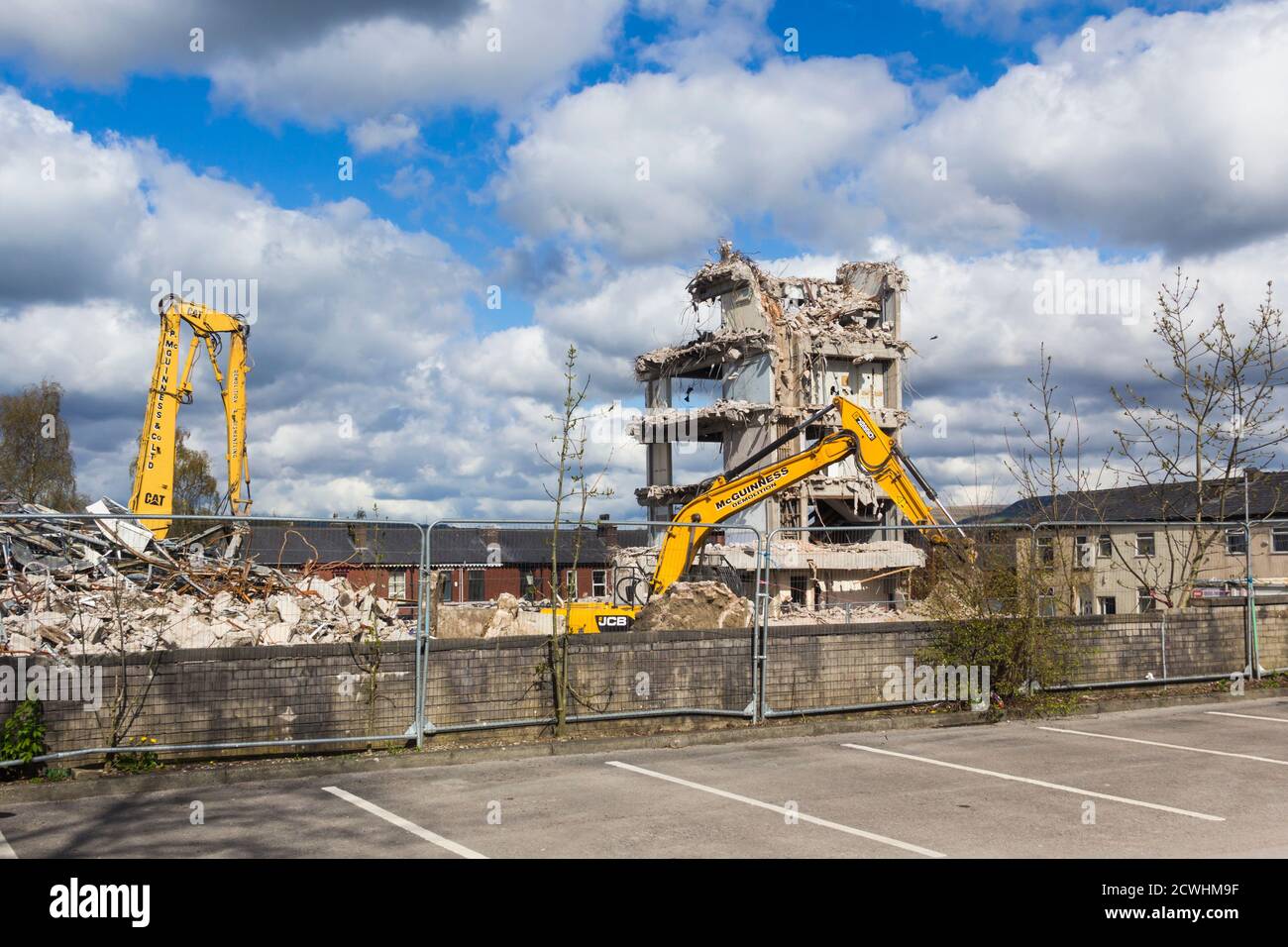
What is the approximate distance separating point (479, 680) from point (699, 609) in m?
4.11

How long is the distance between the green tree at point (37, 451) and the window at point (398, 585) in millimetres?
48022

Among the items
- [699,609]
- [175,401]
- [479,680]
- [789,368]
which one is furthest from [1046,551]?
[789,368]

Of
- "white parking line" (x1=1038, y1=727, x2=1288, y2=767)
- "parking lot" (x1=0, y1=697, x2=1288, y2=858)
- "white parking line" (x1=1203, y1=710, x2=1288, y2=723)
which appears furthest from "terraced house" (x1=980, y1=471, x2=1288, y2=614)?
"parking lot" (x1=0, y1=697, x2=1288, y2=858)

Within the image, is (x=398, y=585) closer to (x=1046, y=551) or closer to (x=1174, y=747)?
(x=1046, y=551)

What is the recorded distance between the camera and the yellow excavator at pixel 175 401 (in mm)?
20047

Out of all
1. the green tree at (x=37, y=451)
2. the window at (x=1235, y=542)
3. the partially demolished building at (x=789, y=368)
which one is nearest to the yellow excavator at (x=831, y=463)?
the window at (x=1235, y=542)

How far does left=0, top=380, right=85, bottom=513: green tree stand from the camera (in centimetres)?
5450

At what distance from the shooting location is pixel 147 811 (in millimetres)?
8891

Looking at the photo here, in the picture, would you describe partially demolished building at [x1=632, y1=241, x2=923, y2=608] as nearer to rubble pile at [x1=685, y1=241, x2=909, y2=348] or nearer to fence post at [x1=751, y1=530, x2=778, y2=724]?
rubble pile at [x1=685, y1=241, x2=909, y2=348]

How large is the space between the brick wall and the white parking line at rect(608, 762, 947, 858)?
150 centimetres

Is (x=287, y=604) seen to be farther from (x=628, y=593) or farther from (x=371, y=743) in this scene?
(x=628, y=593)

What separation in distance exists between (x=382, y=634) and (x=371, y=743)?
1.49 meters

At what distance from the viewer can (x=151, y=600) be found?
12.4 metres
